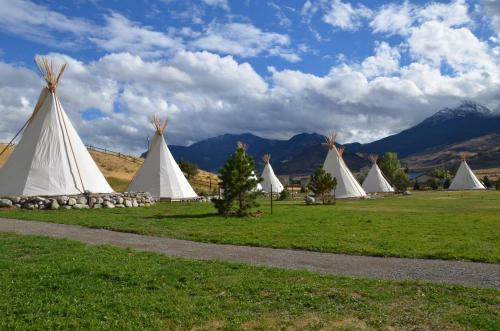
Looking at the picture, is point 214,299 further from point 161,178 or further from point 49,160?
point 161,178

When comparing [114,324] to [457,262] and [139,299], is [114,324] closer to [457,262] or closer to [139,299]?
[139,299]

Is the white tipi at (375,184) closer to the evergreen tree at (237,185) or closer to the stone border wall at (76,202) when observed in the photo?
the evergreen tree at (237,185)

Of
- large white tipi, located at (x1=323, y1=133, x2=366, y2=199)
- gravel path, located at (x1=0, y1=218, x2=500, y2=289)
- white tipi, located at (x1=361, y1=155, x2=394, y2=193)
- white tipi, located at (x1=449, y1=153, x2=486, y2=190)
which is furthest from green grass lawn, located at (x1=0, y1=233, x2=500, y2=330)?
white tipi, located at (x1=449, y1=153, x2=486, y2=190)

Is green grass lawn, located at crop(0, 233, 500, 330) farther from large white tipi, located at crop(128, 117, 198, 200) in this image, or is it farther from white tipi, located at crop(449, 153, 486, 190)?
white tipi, located at crop(449, 153, 486, 190)

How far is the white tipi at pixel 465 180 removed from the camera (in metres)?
67.8

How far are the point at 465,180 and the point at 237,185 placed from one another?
56.1m

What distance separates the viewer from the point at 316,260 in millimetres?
11672

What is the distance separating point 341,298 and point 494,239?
9859 millimetres

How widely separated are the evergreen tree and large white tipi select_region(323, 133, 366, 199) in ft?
70.4

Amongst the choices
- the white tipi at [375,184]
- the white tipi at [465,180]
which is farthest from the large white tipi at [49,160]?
the white tipi at [465,180]

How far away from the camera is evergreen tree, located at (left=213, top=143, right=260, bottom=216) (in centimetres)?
2406

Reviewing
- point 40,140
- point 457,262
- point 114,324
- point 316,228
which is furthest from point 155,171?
point 114,324

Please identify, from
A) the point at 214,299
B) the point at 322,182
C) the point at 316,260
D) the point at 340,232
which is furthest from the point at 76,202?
the point at 322,182

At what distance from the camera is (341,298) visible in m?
7.88
